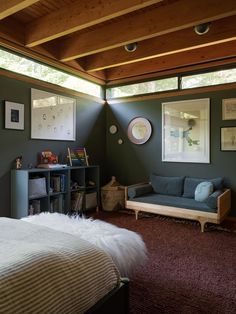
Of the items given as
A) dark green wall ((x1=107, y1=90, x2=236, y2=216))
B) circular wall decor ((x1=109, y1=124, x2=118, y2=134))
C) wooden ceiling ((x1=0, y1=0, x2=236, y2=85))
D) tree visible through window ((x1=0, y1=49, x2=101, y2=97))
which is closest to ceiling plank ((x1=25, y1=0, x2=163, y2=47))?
wooden ceiling ((x1=0, y1=0, x2=236, y2=85))

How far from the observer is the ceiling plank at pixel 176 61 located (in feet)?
13.0

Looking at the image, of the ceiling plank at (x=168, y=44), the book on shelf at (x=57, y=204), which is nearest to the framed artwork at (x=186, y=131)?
the ceiling plank at (x=168, y=44)

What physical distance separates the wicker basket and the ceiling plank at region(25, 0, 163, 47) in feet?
9.30

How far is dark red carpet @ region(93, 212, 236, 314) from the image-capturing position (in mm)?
1888

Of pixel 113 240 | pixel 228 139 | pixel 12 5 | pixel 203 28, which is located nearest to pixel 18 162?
→ pixel 12 5

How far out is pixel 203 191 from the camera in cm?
380

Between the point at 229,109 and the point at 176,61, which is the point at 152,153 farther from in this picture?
the point at 176,61

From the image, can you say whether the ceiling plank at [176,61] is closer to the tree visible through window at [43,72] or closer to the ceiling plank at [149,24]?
the tree visible through window at [43,72]

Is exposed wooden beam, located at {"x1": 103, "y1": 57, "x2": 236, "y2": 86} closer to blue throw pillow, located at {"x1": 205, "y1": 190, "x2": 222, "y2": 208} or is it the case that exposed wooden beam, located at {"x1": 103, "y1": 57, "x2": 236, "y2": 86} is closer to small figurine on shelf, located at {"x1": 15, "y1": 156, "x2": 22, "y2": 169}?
blue throw pillow, located at {"x1": 205, "y1": 190, "x2": 222, "y2": 208}

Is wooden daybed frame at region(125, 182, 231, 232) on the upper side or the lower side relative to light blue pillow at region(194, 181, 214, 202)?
lower

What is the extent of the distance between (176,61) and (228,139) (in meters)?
1.69

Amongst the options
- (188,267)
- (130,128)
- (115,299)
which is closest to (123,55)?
(130,128)

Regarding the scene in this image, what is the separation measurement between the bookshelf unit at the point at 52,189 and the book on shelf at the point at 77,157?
0.12 m

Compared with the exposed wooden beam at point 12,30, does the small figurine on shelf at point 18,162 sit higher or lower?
lower
